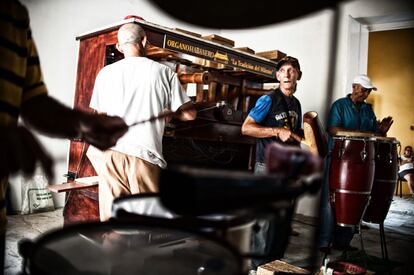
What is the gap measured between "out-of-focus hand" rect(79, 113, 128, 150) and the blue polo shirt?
3.21 m

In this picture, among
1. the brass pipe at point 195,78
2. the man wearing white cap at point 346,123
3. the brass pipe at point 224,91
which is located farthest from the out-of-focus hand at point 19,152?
the brass pipe at point 224,91

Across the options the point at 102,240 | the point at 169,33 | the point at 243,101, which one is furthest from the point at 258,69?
the point at 102,240

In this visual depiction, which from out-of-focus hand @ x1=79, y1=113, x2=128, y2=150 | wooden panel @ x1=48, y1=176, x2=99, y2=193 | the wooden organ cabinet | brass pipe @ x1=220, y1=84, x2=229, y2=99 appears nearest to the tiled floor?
the wooden organ cabinet

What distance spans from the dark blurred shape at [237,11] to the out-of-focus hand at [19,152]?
3.43 ft

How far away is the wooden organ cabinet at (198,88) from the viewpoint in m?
4.12

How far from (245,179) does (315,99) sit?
219 inches

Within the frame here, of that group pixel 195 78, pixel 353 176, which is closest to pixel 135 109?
pixel 353 176

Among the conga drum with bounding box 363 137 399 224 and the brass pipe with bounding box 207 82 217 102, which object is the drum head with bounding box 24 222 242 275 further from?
the brass pipe with bounding box 207 82 217 102

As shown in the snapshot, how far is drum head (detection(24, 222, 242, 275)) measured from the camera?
75cm

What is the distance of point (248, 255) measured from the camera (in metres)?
0.77

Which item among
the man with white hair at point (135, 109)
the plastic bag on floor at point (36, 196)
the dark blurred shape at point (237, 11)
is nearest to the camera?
the dark blurred shape at point (237, 11)

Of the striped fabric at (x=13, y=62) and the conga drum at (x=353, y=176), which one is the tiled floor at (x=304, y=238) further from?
the striped fabric at (x=13, y=62)

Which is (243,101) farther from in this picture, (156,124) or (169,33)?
(156,124)

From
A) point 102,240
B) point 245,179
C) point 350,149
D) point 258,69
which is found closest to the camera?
point 245,179
